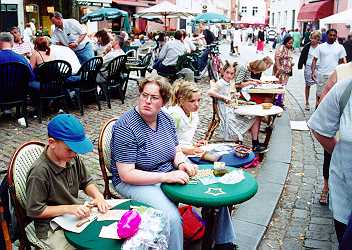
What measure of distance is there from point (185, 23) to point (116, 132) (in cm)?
4142

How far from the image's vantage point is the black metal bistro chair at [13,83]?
6965 millimetres

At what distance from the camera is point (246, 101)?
286 inches

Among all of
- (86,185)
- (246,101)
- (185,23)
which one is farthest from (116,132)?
(185,23)

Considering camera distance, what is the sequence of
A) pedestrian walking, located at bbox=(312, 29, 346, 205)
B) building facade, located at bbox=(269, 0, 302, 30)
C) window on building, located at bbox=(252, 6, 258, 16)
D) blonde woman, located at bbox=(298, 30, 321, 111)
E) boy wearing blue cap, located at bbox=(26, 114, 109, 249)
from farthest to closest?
window on building, located at bbox=(252, 6, 258, 16) → building facade, located at bbox=(269, 0, 302, 30) → blonde woman, located at bbox=(298, 30, 321, 111) → pedestrian walking, located at bbox=(312, 29, 346, 205) → boy wearing blue cap, located at bbox=(26, 114, 109, 249)

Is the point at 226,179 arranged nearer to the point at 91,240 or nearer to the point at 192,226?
the point at 192,226

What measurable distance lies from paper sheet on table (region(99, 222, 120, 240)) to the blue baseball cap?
466mm

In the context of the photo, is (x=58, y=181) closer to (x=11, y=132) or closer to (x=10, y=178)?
(x=10, y=178)

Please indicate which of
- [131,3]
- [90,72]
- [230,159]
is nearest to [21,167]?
[230,159]

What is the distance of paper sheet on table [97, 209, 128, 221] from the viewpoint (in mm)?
2574

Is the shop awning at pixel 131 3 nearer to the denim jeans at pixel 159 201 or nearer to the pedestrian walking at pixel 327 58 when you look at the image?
the pedestrian walking at pixel 327 58

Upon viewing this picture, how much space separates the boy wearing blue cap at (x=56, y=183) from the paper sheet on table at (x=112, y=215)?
5 centimetres

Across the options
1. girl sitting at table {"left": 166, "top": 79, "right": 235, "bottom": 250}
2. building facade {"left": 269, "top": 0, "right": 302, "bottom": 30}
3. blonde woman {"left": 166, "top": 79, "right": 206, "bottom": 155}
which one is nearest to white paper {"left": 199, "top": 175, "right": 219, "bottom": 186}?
girl sitting at table {"left": 166, "top": 79, "right": 235, "bottom": 250}

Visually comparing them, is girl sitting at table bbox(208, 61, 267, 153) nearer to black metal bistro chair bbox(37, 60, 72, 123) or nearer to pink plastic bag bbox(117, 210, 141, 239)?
black metal bistro chair bbox(37, 60, 72, 123)

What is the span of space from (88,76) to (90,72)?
87 millimetres
